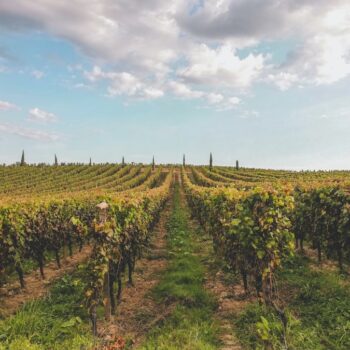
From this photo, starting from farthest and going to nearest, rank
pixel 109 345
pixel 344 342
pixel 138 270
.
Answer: pixel 138 270 → pixel 344 342 → pixel 109 345

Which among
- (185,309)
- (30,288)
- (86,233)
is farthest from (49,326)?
(30,288)

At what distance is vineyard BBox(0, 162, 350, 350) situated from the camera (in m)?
7.38

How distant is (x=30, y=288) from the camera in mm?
11750

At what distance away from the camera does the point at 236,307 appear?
9117mm

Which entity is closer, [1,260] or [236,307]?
[236,307]

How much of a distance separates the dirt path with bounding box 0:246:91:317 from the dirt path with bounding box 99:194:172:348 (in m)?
2.49

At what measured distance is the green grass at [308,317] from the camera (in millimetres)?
6953

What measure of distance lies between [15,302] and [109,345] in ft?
16.4

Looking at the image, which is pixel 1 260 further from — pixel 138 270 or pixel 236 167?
pixel 236 167

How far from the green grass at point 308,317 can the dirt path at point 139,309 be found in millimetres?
1955

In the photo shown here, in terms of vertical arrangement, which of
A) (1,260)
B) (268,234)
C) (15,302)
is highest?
(268,234)

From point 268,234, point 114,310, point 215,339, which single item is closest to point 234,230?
point 268,234

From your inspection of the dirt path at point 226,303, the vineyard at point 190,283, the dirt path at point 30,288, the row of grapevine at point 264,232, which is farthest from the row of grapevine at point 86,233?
the row of grapevine at point 264,232

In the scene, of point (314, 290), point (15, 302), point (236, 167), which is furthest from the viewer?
point (236, 167)
